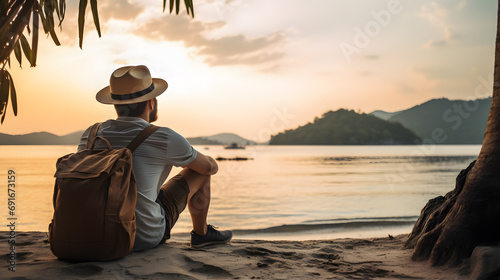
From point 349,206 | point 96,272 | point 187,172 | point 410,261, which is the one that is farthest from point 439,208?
point 349,206

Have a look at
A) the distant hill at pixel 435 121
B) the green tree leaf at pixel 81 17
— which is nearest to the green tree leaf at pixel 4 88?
the green tree leaf at pixel 81 17

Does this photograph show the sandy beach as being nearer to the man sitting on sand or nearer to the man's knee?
the man sitting on sand

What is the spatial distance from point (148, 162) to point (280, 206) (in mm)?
6667

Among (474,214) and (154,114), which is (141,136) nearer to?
(154,114)

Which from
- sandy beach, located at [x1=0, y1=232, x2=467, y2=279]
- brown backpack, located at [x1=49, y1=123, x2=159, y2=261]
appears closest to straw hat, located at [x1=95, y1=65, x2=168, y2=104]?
brown backpack, located at [x1=49, y1=123, x2=159, y2=261]

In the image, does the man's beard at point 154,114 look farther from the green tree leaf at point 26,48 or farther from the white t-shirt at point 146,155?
the green tree leaf at point 26,48

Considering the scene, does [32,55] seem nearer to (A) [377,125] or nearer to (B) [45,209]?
(B) [45,209]

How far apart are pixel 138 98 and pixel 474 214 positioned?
2204mm

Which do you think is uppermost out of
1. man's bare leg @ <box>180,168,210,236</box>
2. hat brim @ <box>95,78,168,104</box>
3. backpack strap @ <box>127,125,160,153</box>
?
hat brim @ <box>95,78,168,104</box>

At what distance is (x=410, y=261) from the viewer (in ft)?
9.20

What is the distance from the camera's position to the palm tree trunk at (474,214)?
2545 millimetres

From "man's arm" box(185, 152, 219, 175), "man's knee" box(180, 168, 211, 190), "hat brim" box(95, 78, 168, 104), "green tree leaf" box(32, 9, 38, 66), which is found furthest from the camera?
"green tree leaf" box(32, 9, 38, 66)

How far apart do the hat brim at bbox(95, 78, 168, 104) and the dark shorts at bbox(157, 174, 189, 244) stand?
2.04 feet

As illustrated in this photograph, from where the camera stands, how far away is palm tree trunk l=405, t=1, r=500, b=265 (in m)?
2.54
